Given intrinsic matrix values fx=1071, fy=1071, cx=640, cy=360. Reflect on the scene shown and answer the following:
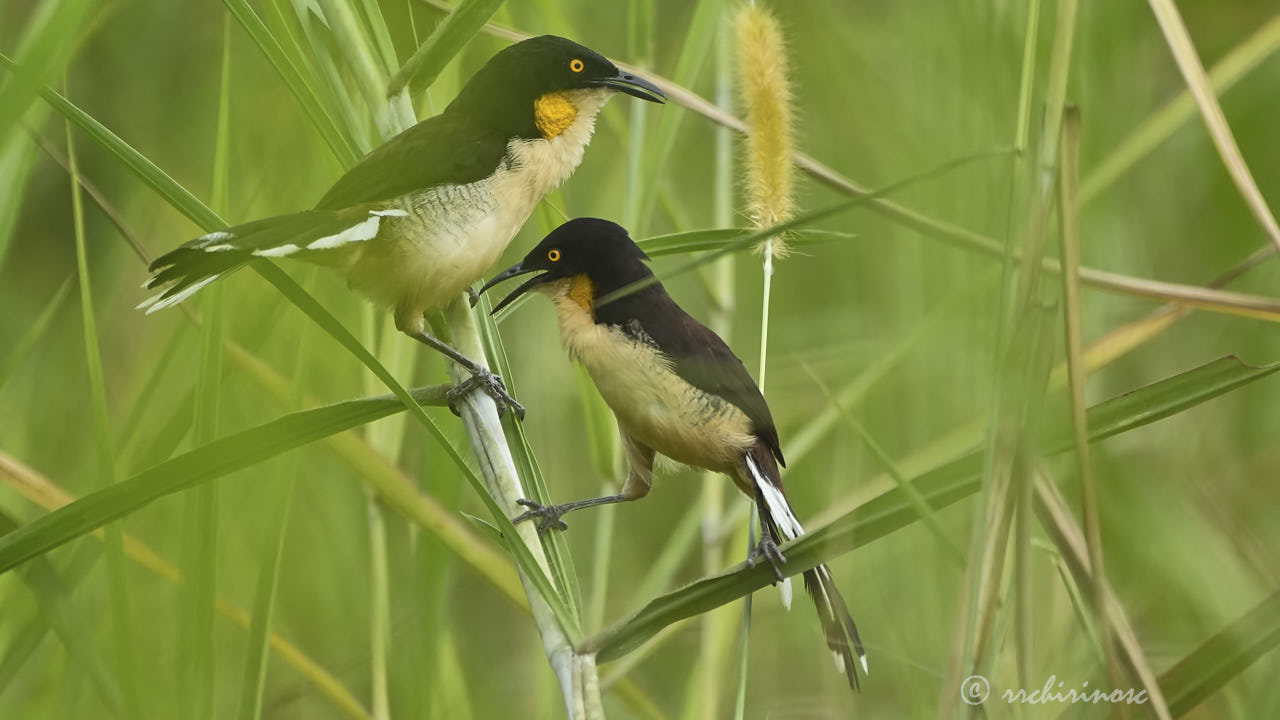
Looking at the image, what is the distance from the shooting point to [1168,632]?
2268mm

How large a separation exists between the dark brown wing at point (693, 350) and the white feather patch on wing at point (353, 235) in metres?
0.40

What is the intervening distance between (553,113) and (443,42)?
40 centimetres

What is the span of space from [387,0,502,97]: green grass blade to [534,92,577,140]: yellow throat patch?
29 centimetres

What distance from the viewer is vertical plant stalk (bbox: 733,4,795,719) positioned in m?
1.53

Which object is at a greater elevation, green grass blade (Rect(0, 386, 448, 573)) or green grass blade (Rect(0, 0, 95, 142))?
green grass blade (Rect(0, 0, 95, 142))

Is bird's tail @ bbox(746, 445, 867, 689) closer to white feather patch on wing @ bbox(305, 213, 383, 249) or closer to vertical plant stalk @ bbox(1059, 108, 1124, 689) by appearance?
vertical plant stalk @ bbox(1059, 108, 1124, 689)

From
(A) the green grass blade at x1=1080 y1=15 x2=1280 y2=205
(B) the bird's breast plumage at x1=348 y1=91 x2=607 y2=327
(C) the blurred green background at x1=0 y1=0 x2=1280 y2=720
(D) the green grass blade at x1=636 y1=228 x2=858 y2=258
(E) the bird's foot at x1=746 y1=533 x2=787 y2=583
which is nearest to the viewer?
(E) the bird's foot at x1=746 y1=533 x2=787 y2=583

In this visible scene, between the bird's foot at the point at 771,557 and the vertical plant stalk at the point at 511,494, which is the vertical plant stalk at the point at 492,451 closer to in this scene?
the vertical plant stalk at the point at 511,494

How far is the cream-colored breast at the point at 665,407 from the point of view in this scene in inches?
67.6

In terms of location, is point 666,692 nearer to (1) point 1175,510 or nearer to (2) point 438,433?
(1) point 1175,510

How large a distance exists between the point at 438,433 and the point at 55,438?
79.7 inches

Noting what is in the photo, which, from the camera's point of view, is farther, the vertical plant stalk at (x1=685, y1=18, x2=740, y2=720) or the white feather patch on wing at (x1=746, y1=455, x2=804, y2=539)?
the vertical plant stalk at (x1=685, y1=18, x2=740, y2=720)

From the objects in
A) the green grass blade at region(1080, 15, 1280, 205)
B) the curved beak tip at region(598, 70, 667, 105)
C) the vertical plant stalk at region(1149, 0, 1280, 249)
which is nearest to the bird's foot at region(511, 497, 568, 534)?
the curved beak tip at region(598, 70, 667, 105)

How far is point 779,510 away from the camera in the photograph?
1620mm
